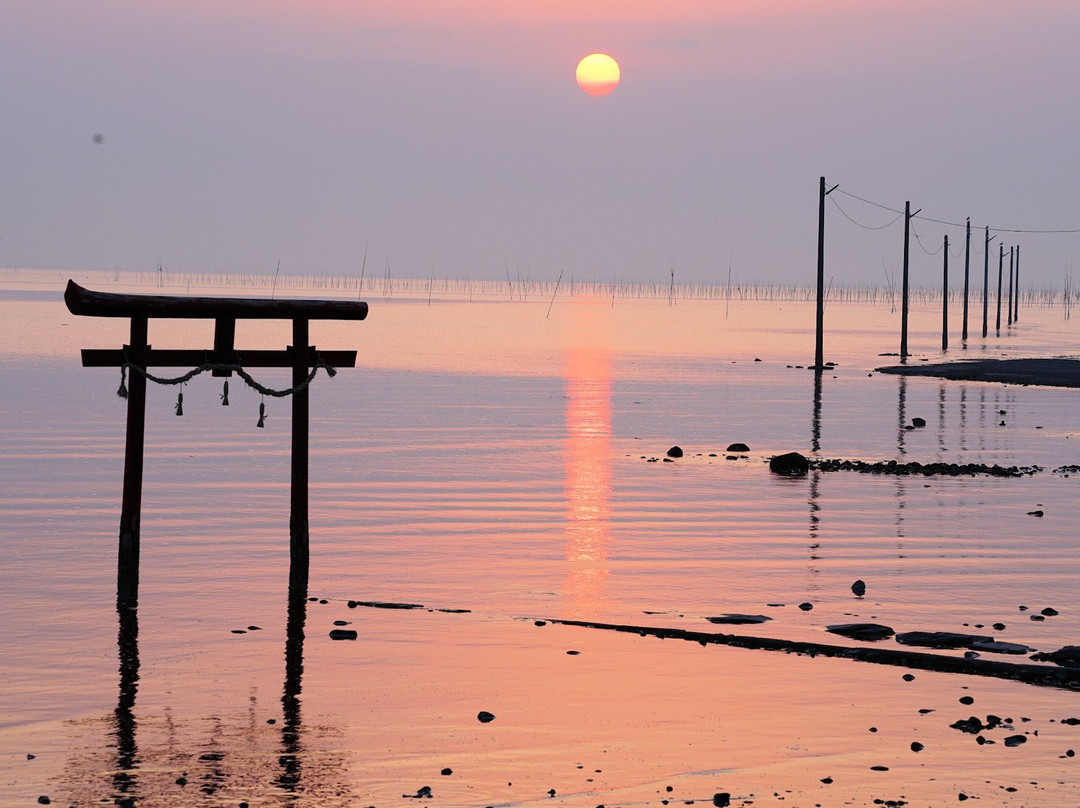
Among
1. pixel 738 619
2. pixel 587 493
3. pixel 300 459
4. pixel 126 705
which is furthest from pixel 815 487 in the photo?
pixel 126 705

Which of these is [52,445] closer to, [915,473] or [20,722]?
[915,473]

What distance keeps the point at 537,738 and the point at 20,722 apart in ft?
13.0

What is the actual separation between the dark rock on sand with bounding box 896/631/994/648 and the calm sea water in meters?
0.59

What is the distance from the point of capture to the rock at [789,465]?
3025cm

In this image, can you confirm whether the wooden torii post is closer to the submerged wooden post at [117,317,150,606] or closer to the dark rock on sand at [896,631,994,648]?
the submerged wooden post at [117,317,150,606]

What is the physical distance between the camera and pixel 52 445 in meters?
34.8

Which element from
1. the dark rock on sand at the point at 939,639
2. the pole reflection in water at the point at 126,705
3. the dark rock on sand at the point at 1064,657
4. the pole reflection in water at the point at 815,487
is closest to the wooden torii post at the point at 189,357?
the pole reflection in water at the point at 126,705

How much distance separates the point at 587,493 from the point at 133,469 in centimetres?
1102

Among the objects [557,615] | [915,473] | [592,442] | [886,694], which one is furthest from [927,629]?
[592,442]

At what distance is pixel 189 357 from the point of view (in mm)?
18016

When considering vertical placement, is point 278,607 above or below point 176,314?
below

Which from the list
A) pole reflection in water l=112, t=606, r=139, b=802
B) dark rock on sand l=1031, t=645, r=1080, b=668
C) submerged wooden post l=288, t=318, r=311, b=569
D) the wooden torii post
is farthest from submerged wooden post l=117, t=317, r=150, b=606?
dark rock on sand l=1031, t=645, r=1080, b=668

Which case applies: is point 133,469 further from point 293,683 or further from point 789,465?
point 789,465

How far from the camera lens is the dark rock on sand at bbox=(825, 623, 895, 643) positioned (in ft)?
48.5
